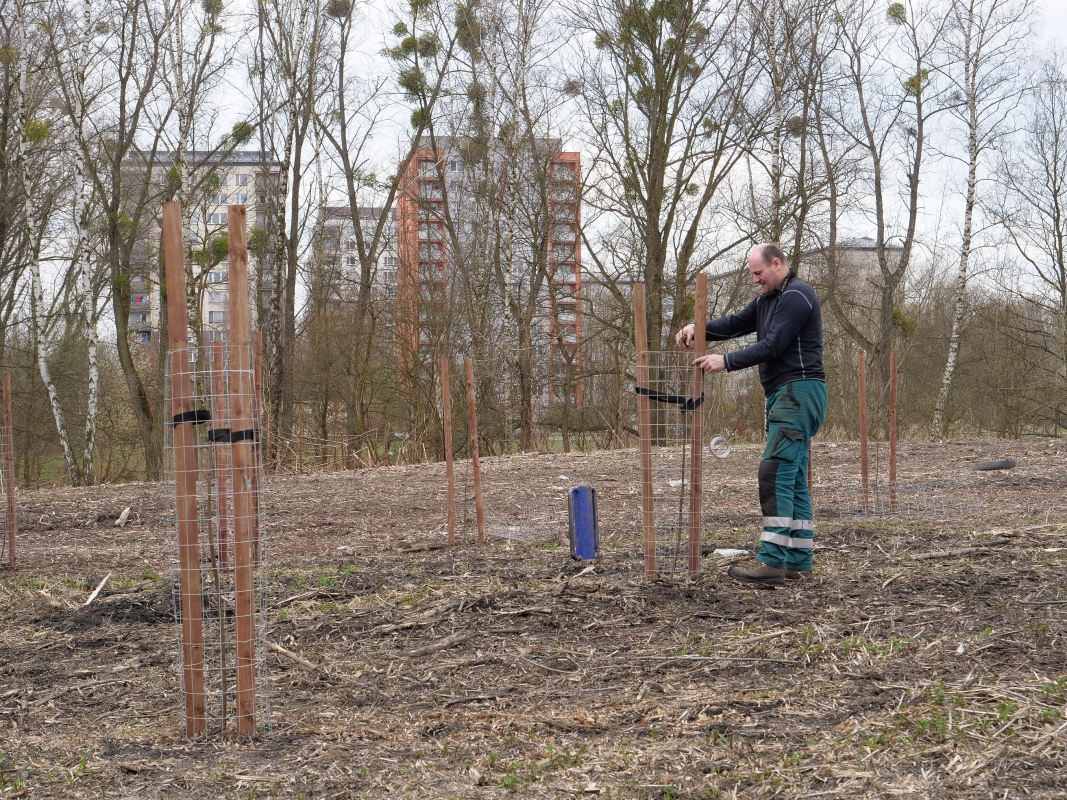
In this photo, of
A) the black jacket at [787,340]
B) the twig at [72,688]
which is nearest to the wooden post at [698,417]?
the black jacket at [787,340]

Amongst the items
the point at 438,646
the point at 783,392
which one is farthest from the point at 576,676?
the point at 783,392

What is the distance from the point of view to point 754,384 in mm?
24156

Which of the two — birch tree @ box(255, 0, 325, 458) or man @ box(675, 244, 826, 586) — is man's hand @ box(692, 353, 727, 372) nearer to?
man @ box(675, 244, 826, 586)

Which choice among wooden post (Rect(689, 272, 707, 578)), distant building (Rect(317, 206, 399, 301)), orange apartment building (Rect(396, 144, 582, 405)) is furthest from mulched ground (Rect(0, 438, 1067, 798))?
distant building (Rect(317, 206, 399, 301))

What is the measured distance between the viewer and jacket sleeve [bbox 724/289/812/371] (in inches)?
214

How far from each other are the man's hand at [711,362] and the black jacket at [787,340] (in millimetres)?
90

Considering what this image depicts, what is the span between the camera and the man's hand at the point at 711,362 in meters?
5.33

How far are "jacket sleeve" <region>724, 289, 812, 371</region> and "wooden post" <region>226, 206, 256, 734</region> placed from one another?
2.92 metres

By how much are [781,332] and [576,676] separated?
7.82 ft

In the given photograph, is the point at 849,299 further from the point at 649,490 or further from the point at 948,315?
the point at 649,490

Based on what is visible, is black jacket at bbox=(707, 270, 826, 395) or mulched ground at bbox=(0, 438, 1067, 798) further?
black jacket at bbox=(707, 270, 826, 395)

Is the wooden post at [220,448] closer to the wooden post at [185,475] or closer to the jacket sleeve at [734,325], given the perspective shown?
the wooden post at [185,475]

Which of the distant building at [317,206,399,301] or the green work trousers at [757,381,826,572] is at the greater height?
the distant building at [317,206,399,301]

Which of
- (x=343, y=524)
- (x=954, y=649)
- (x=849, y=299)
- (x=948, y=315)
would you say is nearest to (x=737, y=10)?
(x=849, y=299)
